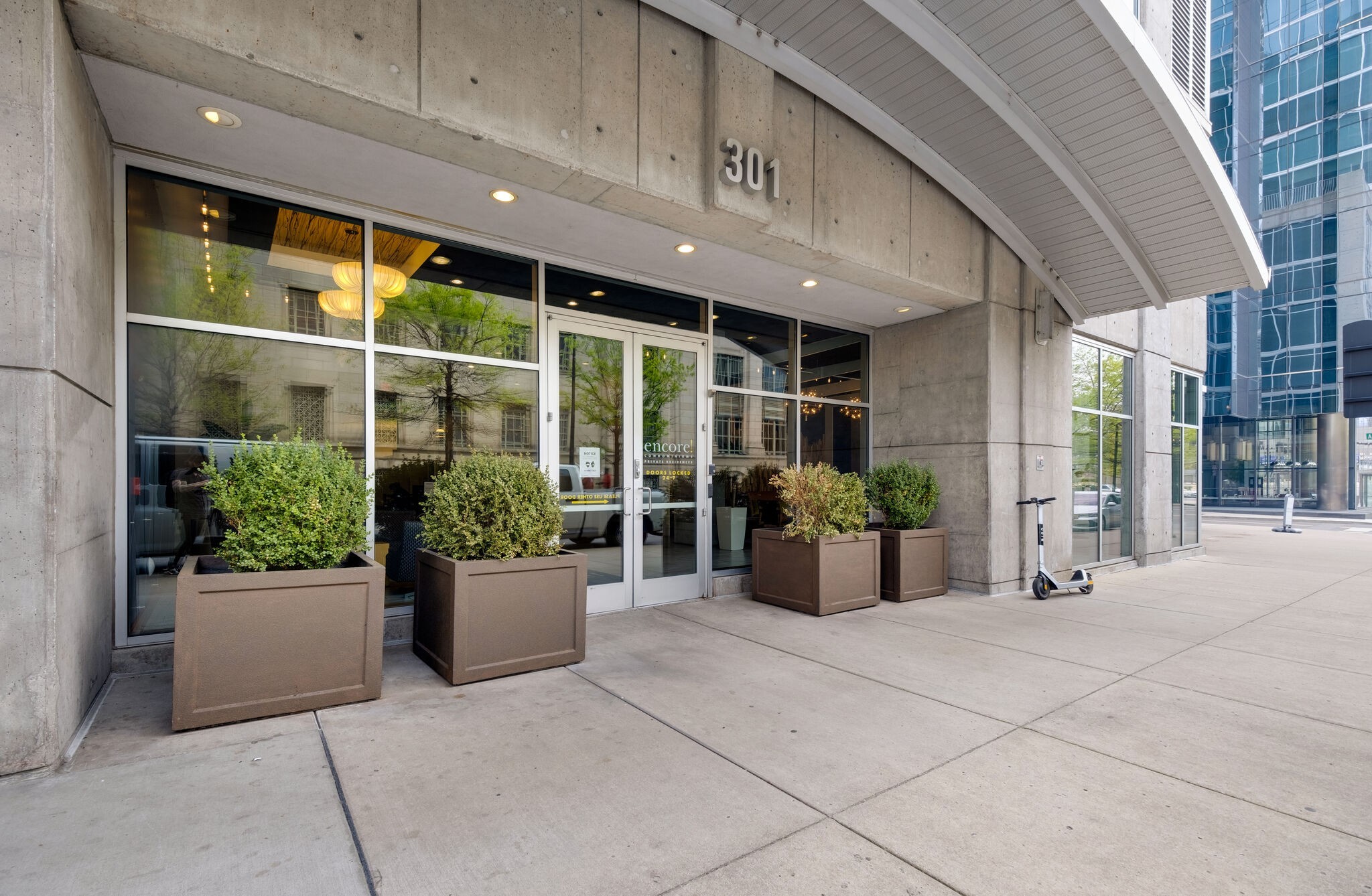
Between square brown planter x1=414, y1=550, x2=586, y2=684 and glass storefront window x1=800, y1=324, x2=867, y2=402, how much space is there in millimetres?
4437

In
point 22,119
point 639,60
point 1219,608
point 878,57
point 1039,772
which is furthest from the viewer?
point 1219,608

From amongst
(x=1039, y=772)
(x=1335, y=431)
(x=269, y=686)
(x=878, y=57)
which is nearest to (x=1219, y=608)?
(x=1039, y=772)

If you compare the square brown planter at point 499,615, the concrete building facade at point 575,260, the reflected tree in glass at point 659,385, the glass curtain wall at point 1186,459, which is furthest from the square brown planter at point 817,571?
the glass curtain wall at point 1186,459

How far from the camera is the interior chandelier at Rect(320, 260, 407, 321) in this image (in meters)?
5.04

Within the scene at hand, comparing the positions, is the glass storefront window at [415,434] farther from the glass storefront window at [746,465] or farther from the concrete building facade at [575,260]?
the glass storefront window at [746,465]

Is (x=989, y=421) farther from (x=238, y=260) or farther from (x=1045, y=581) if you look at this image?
(x=238, y=260)

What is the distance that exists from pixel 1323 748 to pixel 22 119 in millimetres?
6723

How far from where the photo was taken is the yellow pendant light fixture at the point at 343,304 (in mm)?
5016

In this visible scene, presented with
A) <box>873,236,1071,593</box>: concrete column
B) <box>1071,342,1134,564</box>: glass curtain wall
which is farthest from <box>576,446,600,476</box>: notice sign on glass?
<box>1071,342,1134,564</box>: glass curtain wall

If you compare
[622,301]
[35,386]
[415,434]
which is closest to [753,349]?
[622,301]

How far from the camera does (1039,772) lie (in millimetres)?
3082

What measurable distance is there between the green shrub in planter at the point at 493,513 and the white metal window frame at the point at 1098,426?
25.0 ft

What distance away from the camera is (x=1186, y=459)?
11.5 metres

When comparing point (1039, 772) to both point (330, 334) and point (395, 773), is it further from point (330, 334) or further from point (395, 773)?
point (330, 334)
